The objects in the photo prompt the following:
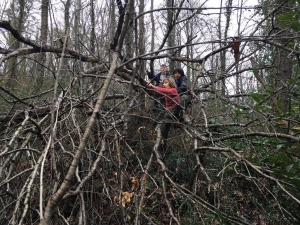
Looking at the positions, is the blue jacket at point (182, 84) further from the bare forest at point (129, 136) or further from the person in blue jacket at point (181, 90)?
the bare forest at point (129, 136)

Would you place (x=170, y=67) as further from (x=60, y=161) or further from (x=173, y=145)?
(x=60, y=161)

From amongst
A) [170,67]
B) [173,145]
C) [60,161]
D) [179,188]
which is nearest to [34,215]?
[60,161]

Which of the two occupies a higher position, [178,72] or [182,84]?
[178,72]

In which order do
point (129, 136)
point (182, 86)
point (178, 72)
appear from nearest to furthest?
point (129, 136), point (182, 86), point (178, 72)

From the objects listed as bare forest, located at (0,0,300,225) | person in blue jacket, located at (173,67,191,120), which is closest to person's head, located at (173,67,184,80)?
person in blue jacket, located at (173,67,191,120)

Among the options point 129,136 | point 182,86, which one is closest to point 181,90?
point 182,86

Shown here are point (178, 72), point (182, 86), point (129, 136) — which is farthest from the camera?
point (178, 72)

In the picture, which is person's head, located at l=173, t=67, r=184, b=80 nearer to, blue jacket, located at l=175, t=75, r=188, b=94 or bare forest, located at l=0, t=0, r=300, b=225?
blue jacket, located at l=175, t=75, r=188, b=94

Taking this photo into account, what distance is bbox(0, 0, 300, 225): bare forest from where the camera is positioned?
254 cm

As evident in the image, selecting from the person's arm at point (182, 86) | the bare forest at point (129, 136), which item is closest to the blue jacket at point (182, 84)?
the person's arm at point (182, 86)

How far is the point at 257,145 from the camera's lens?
11.8 feet

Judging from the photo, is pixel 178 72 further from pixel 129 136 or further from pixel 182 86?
pixel 129 136

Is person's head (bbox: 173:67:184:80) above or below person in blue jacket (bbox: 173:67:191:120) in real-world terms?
above

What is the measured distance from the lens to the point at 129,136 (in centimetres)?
504
